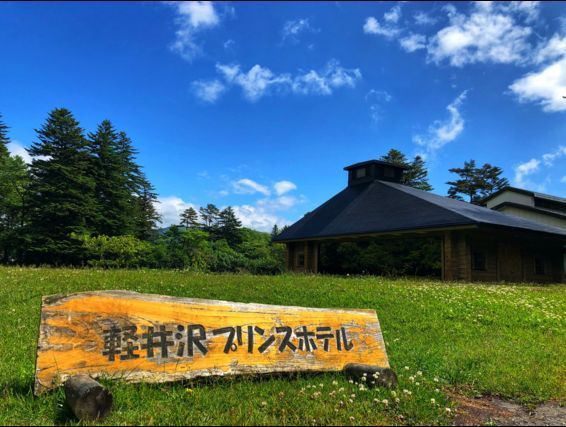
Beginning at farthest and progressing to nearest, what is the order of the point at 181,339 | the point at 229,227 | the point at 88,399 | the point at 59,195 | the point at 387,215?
the point at 229,227 < the point at 59,195 < the point at 387,215 < the point at 181,339 < the point at 88,399

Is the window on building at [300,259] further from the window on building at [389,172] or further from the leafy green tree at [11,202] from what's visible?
the leafy green tree at [11,202]

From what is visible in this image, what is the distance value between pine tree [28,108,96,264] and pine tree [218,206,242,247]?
2145 centimetres

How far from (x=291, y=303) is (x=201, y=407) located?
6368 mm

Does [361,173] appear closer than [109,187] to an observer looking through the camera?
Yes

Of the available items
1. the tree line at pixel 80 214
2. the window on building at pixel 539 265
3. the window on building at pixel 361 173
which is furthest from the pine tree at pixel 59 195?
the window on building at pixel 539 265

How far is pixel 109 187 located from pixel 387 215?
2824 cm

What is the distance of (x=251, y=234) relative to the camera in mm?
56281

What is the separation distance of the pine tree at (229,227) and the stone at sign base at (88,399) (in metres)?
52.5

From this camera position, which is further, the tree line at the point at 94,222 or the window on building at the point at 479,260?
the tree line at the point at 94,222

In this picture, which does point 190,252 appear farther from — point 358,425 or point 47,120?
point 358,425

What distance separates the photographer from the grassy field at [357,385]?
12.4 ft

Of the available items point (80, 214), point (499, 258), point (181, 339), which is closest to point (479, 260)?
point (499, 258)

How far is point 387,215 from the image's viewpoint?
72.6 feet

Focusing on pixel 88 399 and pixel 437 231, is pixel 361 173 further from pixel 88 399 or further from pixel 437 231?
pixel 88 399
